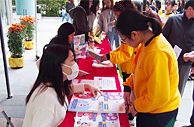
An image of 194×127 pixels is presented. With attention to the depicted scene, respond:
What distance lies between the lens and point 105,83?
177 centimetres

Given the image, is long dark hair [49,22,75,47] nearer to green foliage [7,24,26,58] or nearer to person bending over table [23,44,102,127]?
person bending over table [23,44,102,127]

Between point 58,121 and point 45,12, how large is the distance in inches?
452

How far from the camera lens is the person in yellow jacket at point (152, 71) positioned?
97cm

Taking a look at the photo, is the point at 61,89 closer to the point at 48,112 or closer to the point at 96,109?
the point at 48,112

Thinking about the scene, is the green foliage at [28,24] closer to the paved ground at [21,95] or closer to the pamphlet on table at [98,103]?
the paved ground at [21,95]

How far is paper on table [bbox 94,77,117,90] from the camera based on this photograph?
167 cm

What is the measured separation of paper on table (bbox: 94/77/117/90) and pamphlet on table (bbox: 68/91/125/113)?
13 cm

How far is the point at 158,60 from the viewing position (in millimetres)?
955

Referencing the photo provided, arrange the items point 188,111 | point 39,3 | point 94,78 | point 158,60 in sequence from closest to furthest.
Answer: point 158,60 → point 94,78 → point 188,111 → point 39,3

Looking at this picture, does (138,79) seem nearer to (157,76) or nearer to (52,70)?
(157,76)

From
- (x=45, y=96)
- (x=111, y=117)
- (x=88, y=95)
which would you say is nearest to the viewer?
(x=45, y=96)

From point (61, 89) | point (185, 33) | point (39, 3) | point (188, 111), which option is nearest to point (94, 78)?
point (61, 89)

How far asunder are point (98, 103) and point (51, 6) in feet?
36.2

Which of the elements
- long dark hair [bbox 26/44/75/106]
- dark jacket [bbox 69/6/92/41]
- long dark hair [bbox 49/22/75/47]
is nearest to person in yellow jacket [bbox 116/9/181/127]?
long dark hair [bbox 26/44/75/106]
